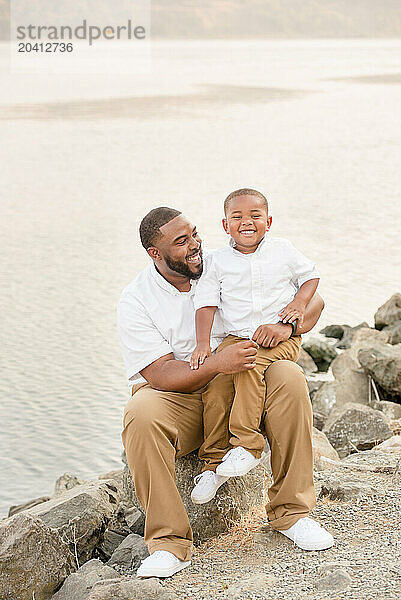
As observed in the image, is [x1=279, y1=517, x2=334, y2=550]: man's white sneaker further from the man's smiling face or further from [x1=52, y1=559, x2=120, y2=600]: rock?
the man's smiling face

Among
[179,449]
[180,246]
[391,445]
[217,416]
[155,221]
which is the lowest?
[391,445]

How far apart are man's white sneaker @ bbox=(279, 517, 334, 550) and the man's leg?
47 cm

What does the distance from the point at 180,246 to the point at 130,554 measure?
5.02 feet

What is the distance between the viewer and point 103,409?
32.3ft

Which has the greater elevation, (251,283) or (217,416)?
(251,283)

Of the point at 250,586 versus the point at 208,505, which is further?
the point at 208,505

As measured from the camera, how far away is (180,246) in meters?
4.96

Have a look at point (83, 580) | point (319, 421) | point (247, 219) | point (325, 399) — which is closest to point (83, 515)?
point (83, 580)

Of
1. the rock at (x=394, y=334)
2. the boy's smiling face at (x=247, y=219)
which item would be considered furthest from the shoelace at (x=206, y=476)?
the rock at (x=394, y=334)

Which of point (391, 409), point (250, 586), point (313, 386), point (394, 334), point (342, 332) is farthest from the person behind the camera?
point (342, 332)

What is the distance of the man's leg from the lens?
4488 mm

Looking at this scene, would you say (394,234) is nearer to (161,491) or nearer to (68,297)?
(68,297)

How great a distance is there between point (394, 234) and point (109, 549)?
1201cm

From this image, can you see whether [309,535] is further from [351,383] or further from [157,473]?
[351,383]
